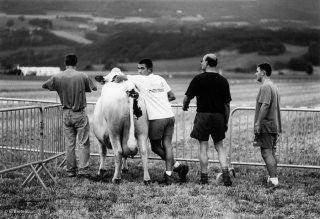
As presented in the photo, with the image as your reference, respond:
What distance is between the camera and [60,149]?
8883 mm

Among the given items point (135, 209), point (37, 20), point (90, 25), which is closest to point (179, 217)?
point (135, 209)

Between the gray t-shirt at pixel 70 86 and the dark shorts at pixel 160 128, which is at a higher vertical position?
the gray t-shirt at pixel 70 86

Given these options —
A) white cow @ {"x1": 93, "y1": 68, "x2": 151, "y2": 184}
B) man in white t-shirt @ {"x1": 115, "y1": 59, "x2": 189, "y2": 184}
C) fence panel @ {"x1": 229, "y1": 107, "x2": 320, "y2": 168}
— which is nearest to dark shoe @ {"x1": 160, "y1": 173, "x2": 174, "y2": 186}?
man in white t-shirt @ {"x1": 115, "y1": 59, "x2": 189, "y2": 184}

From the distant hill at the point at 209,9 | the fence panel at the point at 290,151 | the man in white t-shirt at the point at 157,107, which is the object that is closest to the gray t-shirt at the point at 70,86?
the man in white t-shirt at the point at 157,107

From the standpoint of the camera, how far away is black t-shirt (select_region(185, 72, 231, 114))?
7941 millimetres

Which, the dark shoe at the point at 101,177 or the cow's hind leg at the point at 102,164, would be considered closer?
the dark shoe at the point at 101,177

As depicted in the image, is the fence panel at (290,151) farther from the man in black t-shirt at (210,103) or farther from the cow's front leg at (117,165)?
the cow's front leg at (117,165)

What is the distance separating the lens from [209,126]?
316 inches

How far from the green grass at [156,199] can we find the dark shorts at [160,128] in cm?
78

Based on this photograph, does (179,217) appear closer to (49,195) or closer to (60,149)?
(49,195)

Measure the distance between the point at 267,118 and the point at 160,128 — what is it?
5.65 feet

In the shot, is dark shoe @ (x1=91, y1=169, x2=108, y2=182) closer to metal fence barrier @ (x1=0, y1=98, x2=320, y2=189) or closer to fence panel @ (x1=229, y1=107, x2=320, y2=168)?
metal fence barrier @ (x1=0, y1=98, x2=320, y2=189)

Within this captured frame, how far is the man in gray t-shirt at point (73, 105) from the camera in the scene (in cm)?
839

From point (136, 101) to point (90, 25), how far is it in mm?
75134
